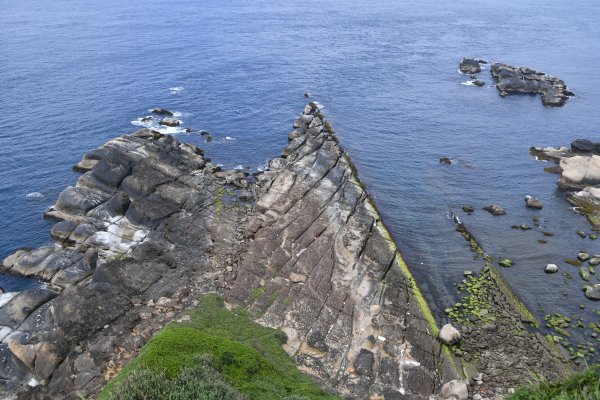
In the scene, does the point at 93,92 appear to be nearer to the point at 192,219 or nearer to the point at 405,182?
the point at 192,219

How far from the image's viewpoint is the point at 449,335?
47156mm

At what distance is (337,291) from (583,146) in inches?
2320

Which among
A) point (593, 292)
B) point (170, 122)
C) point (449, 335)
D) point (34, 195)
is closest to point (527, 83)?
point (593, 292)

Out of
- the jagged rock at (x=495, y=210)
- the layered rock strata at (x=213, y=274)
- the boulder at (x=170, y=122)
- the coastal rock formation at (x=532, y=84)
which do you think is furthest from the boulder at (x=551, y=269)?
the boulder at (x=170, y=122)

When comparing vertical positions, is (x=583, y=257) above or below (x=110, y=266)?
below

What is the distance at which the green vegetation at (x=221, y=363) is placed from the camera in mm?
31781

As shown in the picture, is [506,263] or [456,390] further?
[506,263]

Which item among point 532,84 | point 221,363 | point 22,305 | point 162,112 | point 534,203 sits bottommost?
point 534,203

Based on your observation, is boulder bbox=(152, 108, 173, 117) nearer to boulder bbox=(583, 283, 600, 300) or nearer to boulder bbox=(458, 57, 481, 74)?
boulder bbox=(458, 57, 481, 74)

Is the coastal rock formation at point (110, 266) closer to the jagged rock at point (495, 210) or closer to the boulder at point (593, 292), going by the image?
the jagged rock at point (495, 210)

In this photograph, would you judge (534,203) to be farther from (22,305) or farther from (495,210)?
(22,305)

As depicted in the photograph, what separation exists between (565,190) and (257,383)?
61.9m

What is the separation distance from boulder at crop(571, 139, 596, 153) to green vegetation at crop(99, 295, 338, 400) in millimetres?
67125

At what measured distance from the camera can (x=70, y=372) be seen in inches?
1629
